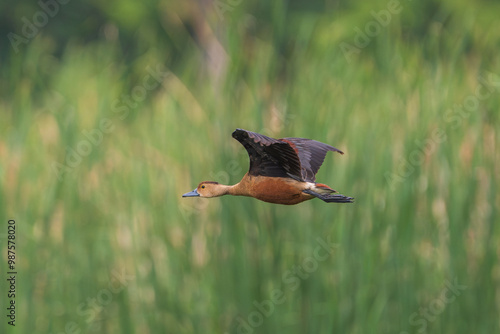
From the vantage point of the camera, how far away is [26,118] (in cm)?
269

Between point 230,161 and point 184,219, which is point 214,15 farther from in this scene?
point 184,219

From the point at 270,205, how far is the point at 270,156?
776mm

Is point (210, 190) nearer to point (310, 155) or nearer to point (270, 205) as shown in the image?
point (310, 155)

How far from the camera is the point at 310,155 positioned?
51.7 inches

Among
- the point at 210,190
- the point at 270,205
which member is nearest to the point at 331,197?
the point at 210,190

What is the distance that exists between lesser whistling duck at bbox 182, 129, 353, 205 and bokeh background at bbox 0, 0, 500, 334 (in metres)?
0.68

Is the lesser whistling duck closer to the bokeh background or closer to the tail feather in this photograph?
the tail feather

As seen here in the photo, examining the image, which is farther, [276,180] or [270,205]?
[270,205]

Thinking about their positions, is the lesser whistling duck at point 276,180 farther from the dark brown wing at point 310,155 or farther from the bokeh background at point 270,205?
the bokeh background at point 270,205

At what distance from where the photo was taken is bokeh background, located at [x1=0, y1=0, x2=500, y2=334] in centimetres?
206

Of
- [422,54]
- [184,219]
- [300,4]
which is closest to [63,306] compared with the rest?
[184,219]

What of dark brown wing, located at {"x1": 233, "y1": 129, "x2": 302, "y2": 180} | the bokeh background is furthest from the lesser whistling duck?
the bokeh background

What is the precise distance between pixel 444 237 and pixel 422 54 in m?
0.54

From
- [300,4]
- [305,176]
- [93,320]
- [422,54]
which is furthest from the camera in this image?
[300,4]
